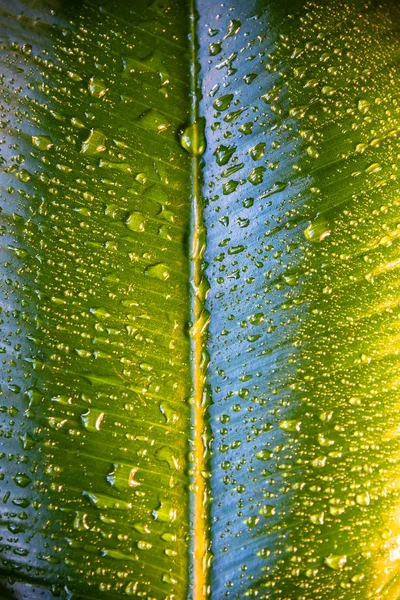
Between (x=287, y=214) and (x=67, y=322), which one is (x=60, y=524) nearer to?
(x=67, y=322)

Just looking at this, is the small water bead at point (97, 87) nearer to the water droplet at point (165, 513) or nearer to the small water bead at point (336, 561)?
the water droplet at point (165, 513)

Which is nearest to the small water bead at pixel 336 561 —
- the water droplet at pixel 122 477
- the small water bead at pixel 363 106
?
the water droplet at pixel 122 477

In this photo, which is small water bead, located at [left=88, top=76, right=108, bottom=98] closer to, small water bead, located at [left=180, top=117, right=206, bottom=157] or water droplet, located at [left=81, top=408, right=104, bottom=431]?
small water bead, located at [left=180, top=117, right=206, bottom=157]

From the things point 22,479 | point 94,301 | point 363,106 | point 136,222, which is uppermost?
point 363,106

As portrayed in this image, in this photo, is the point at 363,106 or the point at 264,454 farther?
the point at 363,106

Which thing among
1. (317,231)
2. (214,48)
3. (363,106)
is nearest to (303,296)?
(317,231)

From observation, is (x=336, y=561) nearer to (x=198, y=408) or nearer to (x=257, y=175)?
(x=198, y=408)
